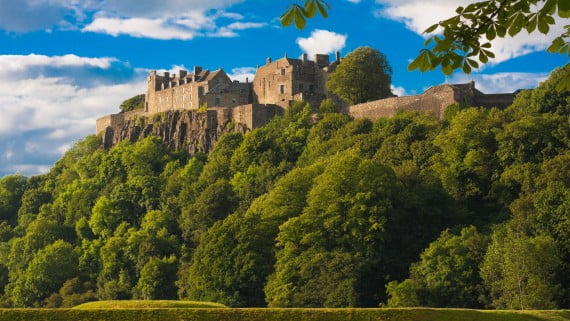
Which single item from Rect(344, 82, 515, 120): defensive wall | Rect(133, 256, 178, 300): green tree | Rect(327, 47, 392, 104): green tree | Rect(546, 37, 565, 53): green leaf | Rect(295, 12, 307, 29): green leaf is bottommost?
Rect(133, 256, 178, 300): green tree

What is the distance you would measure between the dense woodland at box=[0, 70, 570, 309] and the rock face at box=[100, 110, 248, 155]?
7.62ft

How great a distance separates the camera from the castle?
244 feet

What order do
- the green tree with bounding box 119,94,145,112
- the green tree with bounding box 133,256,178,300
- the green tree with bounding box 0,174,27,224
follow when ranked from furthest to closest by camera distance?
the green tree with bounding box 119,94,145,112, the green tree with bounding box 0,174,27,224, the green tree with bounding box 133,256,178,300

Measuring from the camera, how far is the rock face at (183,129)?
304 feet

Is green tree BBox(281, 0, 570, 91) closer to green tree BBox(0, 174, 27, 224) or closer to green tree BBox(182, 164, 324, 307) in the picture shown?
green tree BBox(182, 164, 324, 307)

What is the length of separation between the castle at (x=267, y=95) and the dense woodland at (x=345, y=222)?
7.52ft

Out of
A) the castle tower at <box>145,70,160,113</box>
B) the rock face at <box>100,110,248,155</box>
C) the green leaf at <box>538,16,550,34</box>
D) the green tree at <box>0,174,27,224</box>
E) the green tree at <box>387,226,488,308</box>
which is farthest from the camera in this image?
the green tree at <box>0,174,27,224</box>

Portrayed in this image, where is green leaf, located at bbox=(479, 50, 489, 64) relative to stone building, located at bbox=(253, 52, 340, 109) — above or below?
below

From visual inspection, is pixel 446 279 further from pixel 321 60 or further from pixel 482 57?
pixel 321 60

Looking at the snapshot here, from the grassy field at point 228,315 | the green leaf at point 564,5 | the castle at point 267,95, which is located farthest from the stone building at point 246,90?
the green leaf at point 564,5

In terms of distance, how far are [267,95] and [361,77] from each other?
14399 mm

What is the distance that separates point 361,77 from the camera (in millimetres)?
85062

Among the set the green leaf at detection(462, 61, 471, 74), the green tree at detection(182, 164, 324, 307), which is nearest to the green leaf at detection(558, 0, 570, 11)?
the green leaf at detection(462, 61, 471, 74)

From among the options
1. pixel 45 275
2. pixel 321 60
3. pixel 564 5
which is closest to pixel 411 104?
pixel 321 60
